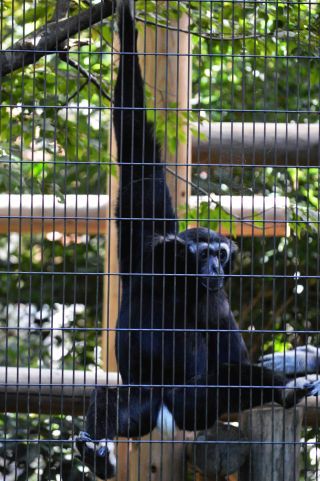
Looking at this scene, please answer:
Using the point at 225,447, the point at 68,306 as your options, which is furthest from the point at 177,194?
the point at 68,306

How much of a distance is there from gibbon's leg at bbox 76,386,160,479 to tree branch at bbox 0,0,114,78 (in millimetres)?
1750

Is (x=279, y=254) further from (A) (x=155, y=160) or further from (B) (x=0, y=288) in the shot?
(A) (x=155, y=160)

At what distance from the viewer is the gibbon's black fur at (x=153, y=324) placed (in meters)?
4.83

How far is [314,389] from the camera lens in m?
4.79

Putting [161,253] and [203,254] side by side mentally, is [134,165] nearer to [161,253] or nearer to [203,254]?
[161,253]

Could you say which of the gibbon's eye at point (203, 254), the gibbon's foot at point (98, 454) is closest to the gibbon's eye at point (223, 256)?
the gibbon's eye at point (203, 254)

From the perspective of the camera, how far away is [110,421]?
5.02 m

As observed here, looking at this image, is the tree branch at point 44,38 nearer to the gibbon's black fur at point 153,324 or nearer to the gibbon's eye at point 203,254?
the gibbon's black fur at point 153,324

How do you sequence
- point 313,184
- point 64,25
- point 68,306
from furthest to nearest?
point 68,306
point 313,184
point 64,25

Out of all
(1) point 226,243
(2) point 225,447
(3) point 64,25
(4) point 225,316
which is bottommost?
(2) point 225,447

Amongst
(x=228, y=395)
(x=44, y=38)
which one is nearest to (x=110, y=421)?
(x=228, y=395)

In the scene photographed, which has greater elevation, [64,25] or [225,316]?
[64,25]

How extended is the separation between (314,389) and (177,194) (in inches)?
73.5

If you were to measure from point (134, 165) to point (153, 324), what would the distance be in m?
0.98
